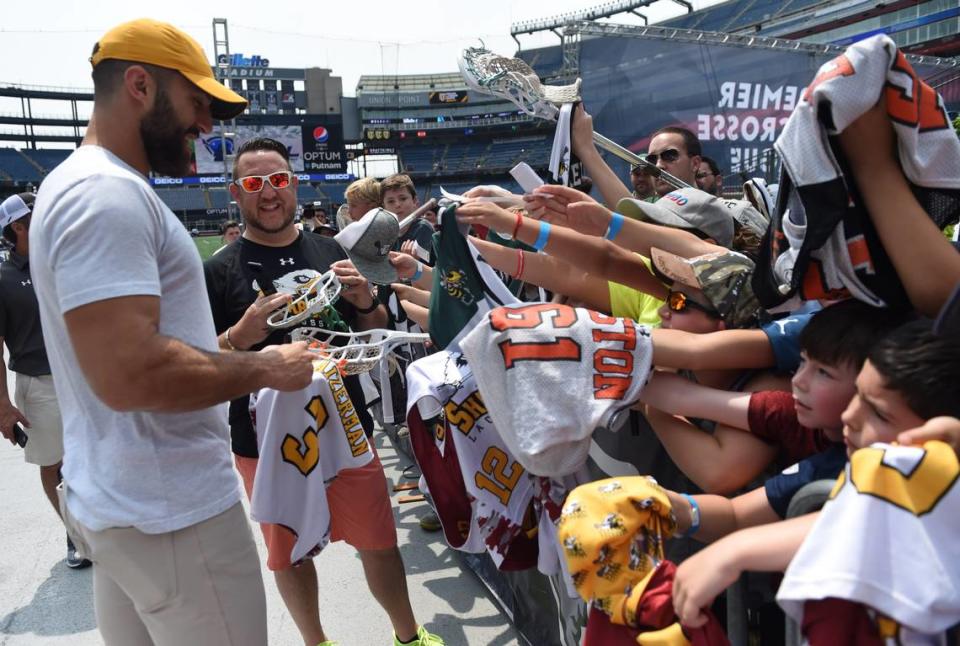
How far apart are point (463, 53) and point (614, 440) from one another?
1726 millimetres

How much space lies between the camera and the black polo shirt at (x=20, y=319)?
12.7 ft

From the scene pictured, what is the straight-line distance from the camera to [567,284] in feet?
6.81

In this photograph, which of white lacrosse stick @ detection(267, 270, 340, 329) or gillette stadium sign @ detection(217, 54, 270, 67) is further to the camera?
gillette stadium sign @ detection(217, 54, 270, 67)

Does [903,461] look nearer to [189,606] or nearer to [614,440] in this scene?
[614,440]

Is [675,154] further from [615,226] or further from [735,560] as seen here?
[735,560]

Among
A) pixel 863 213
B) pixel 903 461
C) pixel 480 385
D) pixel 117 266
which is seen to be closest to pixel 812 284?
pixel 863 213

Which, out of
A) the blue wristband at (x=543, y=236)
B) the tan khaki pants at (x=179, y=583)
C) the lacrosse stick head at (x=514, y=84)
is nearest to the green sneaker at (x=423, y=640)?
the tan khaki pants at (x=179, y=583)

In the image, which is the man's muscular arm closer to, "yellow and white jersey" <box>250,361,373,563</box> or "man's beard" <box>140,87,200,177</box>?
"man's beard" <box>140,87,200,177</box>

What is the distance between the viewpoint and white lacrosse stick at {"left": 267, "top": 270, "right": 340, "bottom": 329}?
2.22 meters

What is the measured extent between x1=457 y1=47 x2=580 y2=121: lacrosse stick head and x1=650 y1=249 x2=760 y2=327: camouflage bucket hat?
118 centimetres

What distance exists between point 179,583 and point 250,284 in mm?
1354

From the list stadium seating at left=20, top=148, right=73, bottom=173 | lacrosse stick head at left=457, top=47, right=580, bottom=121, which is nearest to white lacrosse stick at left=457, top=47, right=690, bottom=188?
lacrosse stick head at left=457, top=47, right=580, bottom=121

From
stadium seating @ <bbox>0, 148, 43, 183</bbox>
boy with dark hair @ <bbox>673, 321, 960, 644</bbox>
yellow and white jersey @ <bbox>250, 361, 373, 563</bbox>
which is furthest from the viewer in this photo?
stadium seating @ <bbox>0, 148, 43, 183</bbox>

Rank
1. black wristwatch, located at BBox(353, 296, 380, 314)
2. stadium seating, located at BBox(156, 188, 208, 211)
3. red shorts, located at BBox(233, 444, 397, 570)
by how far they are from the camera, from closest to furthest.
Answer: red shorts, located at BBox(233, 444, 397, 570)
black wristwatch, located at BBox(353, 296, 380, 314)
stadium seating, located at BBox(156, 188, 208, 211)
